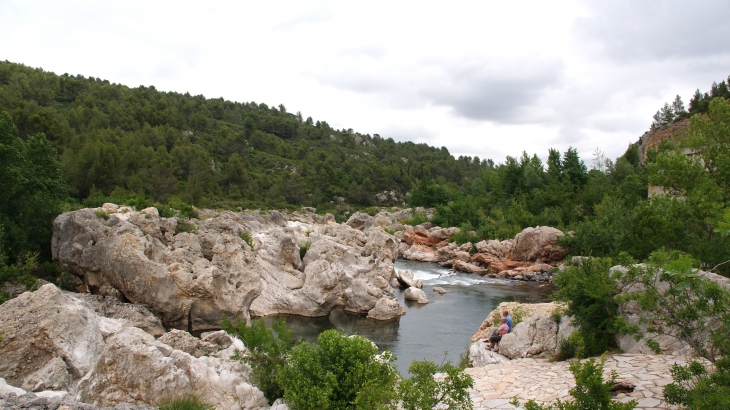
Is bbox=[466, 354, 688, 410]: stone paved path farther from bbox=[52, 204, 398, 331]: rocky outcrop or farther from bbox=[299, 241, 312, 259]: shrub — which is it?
bbox=[299, 241, 312, 259]: shrub

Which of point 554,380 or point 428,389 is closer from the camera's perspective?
point 428,389

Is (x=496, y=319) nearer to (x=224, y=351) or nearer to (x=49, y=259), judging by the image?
(x=224, y=351)

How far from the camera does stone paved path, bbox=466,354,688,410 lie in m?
8.41

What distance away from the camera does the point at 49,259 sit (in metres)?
19.1

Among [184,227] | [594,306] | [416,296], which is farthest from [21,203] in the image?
[594,306]

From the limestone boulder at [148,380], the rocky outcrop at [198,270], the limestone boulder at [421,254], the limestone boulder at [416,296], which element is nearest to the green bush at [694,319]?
the limestone boulder at [148,380]

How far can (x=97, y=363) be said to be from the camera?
8797 mm

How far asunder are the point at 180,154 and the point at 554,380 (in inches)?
2457

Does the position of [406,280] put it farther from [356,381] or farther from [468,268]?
[356,381]

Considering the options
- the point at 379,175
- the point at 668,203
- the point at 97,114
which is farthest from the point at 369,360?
the point at 379,175

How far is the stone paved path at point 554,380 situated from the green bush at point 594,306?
848 millimetres

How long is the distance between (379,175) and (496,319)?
80886 millimetres

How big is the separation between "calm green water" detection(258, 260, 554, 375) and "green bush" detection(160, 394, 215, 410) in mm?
8998

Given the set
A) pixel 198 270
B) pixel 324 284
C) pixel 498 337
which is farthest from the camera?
pixel 324 284
